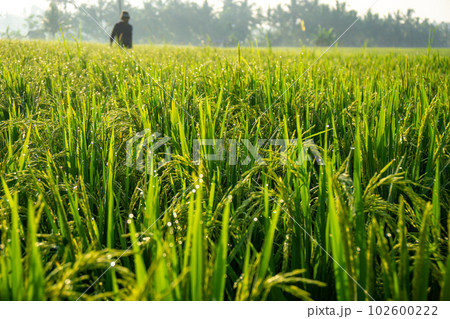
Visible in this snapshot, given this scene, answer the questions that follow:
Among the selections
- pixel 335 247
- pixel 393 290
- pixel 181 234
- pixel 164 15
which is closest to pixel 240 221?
pixel 181 234

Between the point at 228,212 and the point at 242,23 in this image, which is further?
the point at 242,23

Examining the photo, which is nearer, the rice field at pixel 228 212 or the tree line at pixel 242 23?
the rice field at pixel 228 212

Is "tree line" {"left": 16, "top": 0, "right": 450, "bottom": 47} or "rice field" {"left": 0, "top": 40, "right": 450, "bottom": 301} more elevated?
"tree line" {"left": 16, "top": 0, "right": 450, "bottom": 47}

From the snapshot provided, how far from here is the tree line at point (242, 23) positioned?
39.8 feet

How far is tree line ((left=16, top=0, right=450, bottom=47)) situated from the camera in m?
12.1

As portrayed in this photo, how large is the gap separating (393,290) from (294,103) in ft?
3.63

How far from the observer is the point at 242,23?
2167 centimetres

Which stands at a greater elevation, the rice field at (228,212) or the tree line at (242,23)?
the tree line at (242,23)

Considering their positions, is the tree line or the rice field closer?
the rice field

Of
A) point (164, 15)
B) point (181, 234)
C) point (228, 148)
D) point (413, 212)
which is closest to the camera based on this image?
point (181, 234)

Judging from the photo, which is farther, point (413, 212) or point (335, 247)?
point (413, 212)

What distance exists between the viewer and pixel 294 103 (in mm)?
1612

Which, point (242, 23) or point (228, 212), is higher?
point (242, 23)
